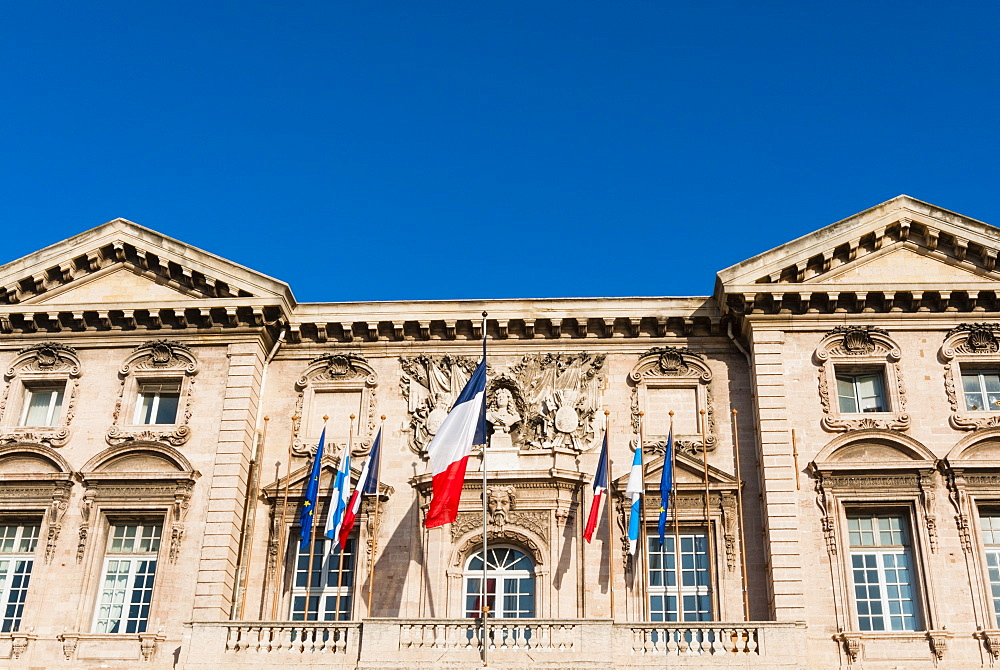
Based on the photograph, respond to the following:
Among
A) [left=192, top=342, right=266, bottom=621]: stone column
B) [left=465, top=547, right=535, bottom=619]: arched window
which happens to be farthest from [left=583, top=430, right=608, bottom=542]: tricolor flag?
[left=192, top=342, right=266, bottom=621]: stone column

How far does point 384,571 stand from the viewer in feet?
82.1

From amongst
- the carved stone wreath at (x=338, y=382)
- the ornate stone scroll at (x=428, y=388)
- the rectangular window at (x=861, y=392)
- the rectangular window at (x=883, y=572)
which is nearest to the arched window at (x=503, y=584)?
the ornate stone scroll at (x=428, y=388)

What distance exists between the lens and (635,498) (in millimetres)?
24172

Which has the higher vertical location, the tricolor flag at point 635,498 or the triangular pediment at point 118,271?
the triangular pediment at point 118,271

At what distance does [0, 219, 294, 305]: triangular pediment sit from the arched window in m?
A: 7.57

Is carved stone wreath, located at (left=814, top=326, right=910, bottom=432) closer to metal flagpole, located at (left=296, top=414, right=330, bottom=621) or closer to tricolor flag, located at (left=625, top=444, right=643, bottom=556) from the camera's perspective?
tricolor flag, located at (left=625, top=444, right=643, bottom=556)

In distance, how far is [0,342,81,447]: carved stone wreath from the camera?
86.1 ft

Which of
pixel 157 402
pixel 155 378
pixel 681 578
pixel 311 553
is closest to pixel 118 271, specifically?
pixel 155 378

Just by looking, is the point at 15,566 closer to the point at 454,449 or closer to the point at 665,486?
the point at 454,449

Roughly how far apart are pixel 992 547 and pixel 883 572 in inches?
90.5

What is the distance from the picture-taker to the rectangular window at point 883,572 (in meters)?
23.6

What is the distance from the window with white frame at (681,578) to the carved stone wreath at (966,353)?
20.3ft

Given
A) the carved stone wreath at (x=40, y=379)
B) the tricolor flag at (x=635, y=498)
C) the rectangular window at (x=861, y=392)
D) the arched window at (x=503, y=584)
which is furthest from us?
the carved stone wreath at (x=40, y=379)

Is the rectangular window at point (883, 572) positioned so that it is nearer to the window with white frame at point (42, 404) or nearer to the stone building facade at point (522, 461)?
the stone building facade at point (522, 461)
